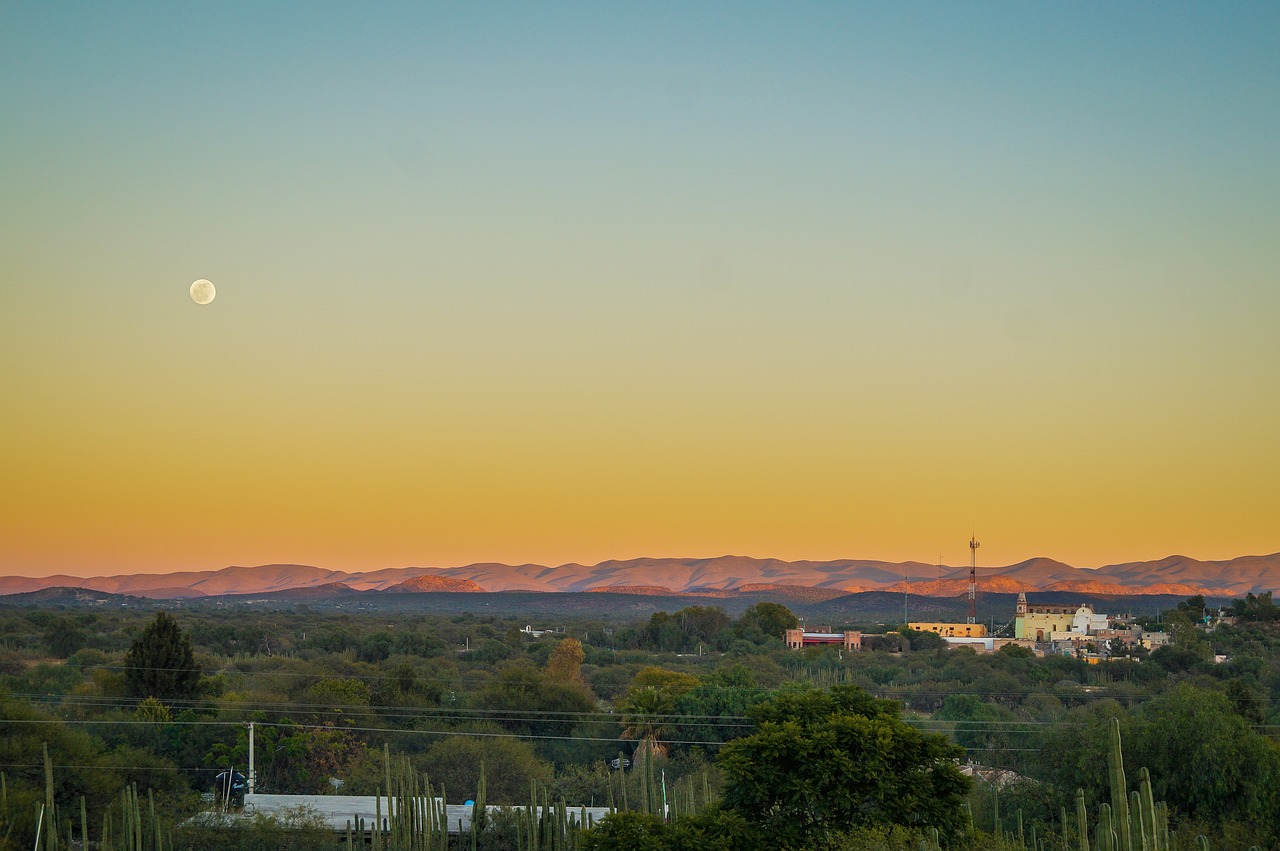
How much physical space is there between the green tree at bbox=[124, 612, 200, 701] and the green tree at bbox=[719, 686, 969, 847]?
33687 mm

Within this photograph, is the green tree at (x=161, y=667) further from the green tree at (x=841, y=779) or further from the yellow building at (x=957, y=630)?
the yellow building at (x=957, y=630)

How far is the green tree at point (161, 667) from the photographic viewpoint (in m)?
50.1

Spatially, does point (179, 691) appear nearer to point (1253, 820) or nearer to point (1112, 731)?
point (1253, 820)

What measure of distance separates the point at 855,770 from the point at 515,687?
36681 millimetres

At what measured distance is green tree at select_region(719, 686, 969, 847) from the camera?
22.5m

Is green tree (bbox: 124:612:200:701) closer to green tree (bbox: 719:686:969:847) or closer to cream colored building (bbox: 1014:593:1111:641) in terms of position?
green tree (bbox: 719:686:969:847)

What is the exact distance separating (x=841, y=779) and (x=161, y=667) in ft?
119

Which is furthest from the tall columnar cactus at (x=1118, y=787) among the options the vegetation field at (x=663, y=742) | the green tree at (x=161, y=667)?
the green tree at (x=161, y=667)

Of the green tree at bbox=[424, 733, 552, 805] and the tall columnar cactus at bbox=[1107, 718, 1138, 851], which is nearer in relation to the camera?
the tall columnar cactus at bbox=[1107, 718, 1138, 851]

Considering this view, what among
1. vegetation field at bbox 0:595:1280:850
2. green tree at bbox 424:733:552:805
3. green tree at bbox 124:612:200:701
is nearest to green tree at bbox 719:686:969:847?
vegetation field at bbox 0:595:1280:850

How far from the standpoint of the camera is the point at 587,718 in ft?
174

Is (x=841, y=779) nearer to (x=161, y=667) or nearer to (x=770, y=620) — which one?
(x=161, y=667)

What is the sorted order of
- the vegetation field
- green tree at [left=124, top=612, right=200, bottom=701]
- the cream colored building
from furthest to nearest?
1. the cream colored building
2. green tree at [left=124, top=612, right=200, bottom=701]
3. the vegetation field

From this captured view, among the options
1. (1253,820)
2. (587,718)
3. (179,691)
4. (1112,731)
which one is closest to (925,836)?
(1112,731)
